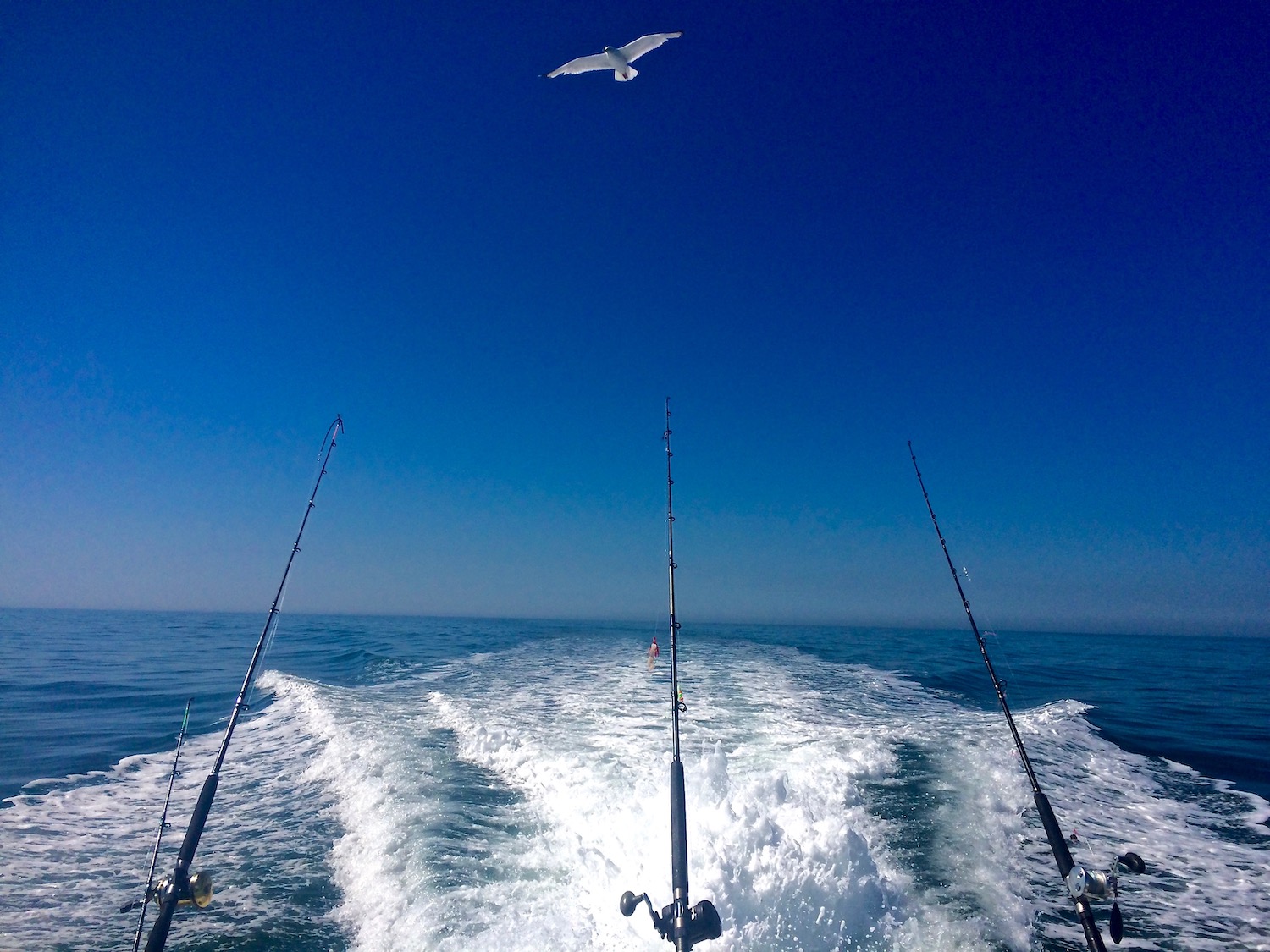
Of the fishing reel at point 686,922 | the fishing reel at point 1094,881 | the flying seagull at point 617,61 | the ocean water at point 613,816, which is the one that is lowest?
the ocean water at point 613,816

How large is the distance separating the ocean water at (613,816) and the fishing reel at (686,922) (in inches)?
70.2

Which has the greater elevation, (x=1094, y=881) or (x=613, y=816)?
(x=1094, y=881)

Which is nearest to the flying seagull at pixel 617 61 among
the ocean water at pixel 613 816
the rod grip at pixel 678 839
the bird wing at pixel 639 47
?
the bird wing at pixel 639 47

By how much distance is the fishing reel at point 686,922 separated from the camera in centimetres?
286

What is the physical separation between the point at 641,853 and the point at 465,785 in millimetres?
3038

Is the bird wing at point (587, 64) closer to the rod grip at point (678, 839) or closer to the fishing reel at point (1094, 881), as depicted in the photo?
the rod grip at point (678, 839)

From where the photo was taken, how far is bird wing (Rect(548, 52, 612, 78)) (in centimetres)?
815

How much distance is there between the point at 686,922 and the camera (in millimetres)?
2906

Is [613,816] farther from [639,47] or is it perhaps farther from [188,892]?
[639,47]

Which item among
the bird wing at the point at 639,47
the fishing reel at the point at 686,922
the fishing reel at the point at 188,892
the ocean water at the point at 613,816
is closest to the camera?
the fishing reel at the point at 686,922

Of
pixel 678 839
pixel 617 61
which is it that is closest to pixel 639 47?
pixel 617 61

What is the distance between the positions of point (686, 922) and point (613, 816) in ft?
→ 11.5

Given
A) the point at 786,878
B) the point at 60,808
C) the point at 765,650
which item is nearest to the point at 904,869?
the point at 786,878

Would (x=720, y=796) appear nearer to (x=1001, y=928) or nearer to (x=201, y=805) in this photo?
(x=1001, y=928)
